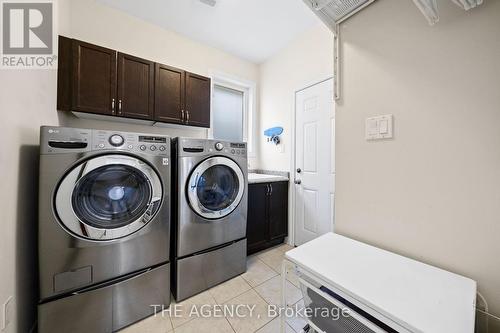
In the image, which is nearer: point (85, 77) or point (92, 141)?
point (92, 141)

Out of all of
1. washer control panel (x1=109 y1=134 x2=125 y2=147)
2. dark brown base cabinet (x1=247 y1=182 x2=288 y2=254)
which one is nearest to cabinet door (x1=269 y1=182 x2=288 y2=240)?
dark brown base cabinet (x1=247 y1=182 x2=288 y2=254)

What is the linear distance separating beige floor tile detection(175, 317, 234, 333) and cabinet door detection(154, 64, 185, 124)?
5.70ft

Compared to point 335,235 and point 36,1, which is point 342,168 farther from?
point 36,1

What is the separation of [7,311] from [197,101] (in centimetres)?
196

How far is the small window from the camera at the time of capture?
2.66 metres

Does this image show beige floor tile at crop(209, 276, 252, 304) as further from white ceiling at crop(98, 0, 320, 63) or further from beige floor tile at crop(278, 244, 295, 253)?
white ceiling at crop(98, 0, 320, 63)

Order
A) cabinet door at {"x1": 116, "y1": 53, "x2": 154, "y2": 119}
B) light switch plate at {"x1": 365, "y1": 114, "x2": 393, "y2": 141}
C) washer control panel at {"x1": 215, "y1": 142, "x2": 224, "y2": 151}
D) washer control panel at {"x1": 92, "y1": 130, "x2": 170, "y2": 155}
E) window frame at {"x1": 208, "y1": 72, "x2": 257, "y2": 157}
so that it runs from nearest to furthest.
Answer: light switch plate at {"x1": 365, "y1": 114, "x2": 393, "y2": 141}, washer control panel at {"x1": 92, "y1": 130, "x2": 170, "y2": 155}, washer control panel at {"x1": 215, "y1": 142, "x2": 224, "y2": 151}, cabinet door at {"x1": 116, "y1": 53, "x2": 154, "y2": 119}, window frame at {"x1": 208, "y1": 72, "x2": 257, "y2": 157}

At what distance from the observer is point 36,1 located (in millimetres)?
1220

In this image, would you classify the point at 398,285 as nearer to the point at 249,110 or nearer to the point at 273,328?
the point at 273,328

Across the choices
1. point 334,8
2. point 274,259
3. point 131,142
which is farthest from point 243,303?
point 334,8

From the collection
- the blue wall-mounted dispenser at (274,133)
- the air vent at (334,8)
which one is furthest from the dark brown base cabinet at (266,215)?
the air vent at (334,8)

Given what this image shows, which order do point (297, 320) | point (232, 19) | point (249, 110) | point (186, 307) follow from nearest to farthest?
point (297, 320)
point (186, 307)
point (232, 19)
point (249, 110)

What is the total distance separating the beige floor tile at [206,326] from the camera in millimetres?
1204

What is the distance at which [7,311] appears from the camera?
0.89 meters
